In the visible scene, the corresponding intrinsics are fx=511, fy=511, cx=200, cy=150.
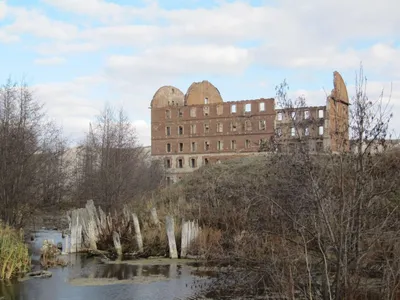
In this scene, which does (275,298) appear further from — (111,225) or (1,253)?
(111,225)

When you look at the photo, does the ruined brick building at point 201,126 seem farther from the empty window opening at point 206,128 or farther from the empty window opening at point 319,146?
the empty window opening at point 319,146

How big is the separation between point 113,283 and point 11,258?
3260 millimetres

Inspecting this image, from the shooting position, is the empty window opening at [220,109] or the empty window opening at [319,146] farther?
the empty window opening at [220,109]

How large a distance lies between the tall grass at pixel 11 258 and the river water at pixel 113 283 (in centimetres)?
72

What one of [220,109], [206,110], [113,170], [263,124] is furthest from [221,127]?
[113,170]

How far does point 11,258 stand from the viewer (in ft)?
50.3

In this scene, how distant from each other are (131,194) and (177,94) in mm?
41127

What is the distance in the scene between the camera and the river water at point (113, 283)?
13.2 meters

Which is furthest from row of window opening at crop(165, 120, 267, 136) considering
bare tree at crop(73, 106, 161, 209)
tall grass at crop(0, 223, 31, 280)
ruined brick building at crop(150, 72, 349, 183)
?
tall grass at crop(0, 223, 31, 280)

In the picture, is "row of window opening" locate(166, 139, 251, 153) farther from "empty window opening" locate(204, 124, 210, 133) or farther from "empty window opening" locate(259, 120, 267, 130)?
"empty window opening" locate(259, 120, 267, 130)

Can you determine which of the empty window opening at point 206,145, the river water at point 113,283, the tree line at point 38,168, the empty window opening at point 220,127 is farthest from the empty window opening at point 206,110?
the river water at point 113,283

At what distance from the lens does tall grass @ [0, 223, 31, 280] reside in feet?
49.3

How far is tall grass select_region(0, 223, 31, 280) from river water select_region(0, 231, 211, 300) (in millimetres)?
724

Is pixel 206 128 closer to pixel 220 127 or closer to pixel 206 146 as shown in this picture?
pixel 220 127
